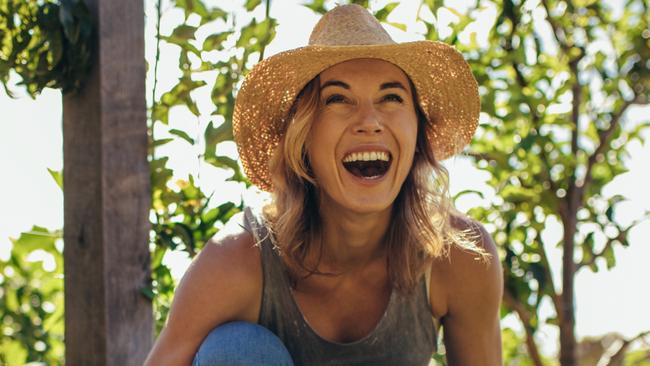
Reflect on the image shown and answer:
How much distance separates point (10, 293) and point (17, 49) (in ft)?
4.86

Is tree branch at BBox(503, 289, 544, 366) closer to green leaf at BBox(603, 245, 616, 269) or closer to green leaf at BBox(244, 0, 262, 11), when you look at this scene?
green leaf at BBox(603, 245, 616, 269)

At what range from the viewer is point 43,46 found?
92.5 inches

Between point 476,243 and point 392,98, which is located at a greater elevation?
point 392,98

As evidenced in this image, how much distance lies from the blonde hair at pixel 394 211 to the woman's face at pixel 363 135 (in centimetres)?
5

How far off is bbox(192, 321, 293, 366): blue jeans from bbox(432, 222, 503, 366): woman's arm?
18.8 inches

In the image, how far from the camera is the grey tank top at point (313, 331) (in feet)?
7.29

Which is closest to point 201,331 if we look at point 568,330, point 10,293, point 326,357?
point 326,357

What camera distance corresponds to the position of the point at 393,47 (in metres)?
2.15

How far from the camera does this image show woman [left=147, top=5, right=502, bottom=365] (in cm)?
211

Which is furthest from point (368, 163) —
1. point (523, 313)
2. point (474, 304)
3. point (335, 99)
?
point (523, 313)

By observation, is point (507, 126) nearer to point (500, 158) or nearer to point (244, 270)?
point (500, 158)

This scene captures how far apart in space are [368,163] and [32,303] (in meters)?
1.77

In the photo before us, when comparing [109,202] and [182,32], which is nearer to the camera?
[109,202]

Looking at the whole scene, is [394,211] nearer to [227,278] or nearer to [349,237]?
[349,237]
